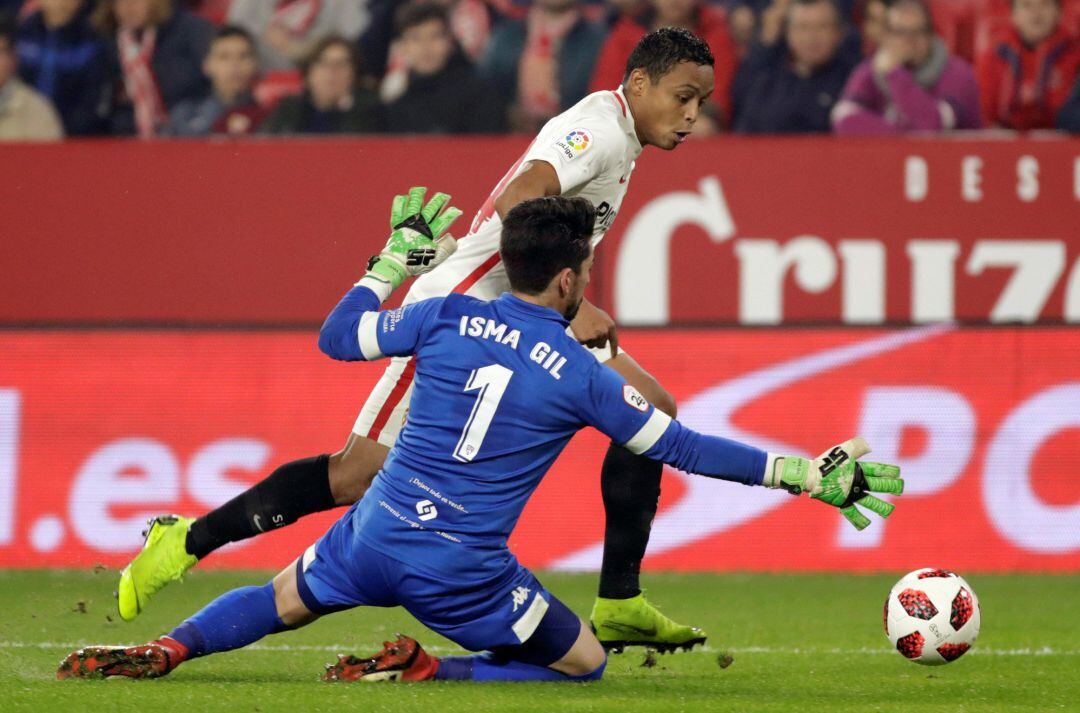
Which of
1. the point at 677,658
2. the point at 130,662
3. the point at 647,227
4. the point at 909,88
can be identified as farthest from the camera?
the point at 909,88

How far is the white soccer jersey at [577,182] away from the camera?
5773 mm

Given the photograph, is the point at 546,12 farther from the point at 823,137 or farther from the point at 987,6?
the point at 987,6

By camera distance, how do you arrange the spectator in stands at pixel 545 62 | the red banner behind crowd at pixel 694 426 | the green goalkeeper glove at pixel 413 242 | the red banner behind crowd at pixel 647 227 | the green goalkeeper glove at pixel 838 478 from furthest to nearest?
the spectator in stands at pixel 545 62
the red banner behind crowd at pixel 647 227
the red banner behind crowd at pixel 694 426
the green goalkeeper glove at pixel 413 242
the green goalkeeper glove at pixel 838 478

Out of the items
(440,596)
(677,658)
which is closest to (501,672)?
(440,596)

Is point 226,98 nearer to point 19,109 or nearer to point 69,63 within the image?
point 69,63

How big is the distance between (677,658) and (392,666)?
1.47 meters

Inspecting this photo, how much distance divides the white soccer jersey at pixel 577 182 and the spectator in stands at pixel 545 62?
16.7 ft

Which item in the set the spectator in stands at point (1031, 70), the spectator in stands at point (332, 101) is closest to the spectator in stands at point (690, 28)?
the spectator in stands at point (332, 101)

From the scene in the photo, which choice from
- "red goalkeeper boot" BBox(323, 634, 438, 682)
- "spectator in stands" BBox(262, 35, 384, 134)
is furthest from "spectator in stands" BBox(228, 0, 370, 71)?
"red goalkeeper boot" BBox(323, 634, 438, 682)

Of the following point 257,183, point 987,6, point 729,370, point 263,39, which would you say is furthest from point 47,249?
point 987,6

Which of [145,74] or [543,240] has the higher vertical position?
[543,240]

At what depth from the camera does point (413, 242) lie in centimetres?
570

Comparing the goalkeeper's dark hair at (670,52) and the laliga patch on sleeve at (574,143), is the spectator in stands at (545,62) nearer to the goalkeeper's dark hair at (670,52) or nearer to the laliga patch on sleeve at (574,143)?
the goalkeeper's dark hair at (670,52)

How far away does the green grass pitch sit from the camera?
5164mm
